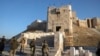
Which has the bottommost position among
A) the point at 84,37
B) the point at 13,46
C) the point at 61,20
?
the point at 13,46

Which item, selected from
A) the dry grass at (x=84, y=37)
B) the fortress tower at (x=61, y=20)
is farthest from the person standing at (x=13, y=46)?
the fortress tower at (x=61, y=20)

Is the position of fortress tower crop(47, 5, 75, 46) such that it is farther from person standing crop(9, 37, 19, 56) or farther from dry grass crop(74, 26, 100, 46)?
person standing crop(9, 37, 19, 56)

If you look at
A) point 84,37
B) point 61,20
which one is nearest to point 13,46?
point 61,20

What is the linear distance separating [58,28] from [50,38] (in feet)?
→ 35.1

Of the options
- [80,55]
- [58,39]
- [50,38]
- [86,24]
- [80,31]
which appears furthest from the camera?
[86,24]

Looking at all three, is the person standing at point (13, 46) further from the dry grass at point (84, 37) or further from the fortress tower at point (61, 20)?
the fortress tower at point (61, 20)

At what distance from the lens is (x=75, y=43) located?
39.6 metres

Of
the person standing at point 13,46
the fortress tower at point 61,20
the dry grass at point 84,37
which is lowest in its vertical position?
the person standing at point 13,46

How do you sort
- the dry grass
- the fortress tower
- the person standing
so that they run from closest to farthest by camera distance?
the person standing
the dry grass
the fortress tower

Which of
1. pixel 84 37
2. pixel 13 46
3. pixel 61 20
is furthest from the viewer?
pixel 84 37

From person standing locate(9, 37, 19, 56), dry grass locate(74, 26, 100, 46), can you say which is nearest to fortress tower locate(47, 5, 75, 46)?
dry grass locate(74, 26, 100, 46)

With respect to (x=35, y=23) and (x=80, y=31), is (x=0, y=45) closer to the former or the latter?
(x=80, y=31)

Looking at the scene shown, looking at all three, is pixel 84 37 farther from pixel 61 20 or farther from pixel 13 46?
pixel 13 46

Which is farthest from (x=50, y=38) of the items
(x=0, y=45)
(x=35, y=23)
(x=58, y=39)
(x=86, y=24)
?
(x=86, y=24)
